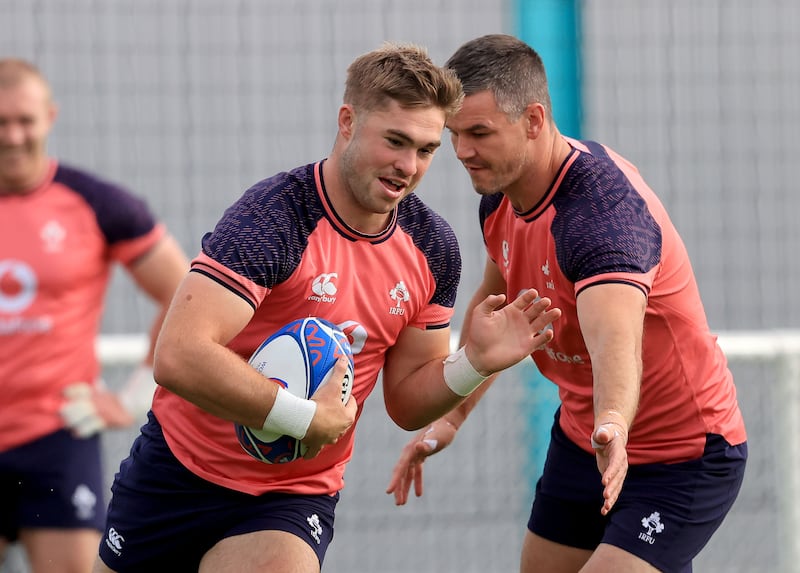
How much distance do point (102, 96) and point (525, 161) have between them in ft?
14.7

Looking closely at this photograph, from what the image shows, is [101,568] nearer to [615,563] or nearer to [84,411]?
[84,411]

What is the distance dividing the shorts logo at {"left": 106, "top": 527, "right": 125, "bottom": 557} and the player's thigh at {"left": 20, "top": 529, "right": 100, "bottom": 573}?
148 cm

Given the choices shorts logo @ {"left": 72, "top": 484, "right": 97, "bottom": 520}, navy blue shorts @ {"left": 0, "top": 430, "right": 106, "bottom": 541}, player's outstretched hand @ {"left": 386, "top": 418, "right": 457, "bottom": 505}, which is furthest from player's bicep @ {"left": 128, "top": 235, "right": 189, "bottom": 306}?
player's outstretched hand @ {"left": 386, "top": 418, "right": 457, "bottom": 505}

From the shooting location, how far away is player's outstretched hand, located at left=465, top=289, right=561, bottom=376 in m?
4.38

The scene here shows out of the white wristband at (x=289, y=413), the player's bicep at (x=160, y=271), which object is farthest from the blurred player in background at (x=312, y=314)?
the player's bicep at (x=160, y=271)

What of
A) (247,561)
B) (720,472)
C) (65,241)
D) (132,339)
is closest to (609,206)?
(720,472)

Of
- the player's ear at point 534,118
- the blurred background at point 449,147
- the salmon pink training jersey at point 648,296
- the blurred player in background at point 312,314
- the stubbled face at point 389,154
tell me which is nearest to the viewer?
the blurred player in background at point 312,314

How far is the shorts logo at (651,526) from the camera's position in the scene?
4.55 meters

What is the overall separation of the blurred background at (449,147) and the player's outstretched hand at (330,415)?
389 cm

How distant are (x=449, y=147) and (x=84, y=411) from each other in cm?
346

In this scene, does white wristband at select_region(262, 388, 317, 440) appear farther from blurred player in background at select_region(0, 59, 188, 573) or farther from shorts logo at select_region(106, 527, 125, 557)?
blurred player in background at select_region(0, 59, 188, 573)

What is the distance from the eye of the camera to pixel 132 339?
785 centimetres

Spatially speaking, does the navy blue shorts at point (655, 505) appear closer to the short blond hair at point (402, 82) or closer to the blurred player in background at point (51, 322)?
the short blond hair at point (402, 82)

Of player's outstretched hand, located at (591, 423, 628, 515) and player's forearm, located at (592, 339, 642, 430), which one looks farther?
player's forearm, located at (592, 339, 642, 430)
